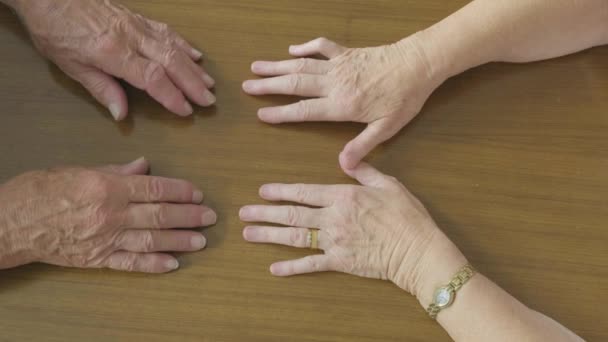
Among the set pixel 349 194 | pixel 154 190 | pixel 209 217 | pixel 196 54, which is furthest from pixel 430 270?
pixel 196 54

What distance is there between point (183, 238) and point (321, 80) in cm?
40

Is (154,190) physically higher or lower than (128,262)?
higher

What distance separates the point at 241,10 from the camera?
1125 mm

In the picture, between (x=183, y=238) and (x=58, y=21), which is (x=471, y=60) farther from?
(x=58, y=21)

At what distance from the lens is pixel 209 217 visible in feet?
3.16

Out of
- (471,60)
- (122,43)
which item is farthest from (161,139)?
(471,60)

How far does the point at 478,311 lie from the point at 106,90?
0.78 m

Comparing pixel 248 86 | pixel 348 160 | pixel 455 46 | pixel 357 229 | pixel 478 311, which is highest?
pixel 455 46

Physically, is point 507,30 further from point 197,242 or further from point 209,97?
point 197,242

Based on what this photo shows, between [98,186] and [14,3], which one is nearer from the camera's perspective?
[98,186]

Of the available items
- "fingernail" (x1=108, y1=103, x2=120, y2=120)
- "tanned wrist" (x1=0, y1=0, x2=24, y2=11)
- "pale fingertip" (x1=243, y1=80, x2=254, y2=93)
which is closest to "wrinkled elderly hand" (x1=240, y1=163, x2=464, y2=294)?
"pale fingertip" (x1=243, y1=80, x2=254, y2=93)

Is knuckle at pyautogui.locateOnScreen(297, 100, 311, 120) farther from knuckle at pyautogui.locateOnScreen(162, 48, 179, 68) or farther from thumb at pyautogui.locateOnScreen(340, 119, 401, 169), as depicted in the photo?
knuckle at pyautogui.locateOnScreen(162, 48, 179, 68)

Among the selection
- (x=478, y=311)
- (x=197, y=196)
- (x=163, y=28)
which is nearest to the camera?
(x=478, y=311)

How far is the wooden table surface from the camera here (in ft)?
2.97
